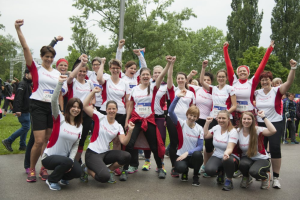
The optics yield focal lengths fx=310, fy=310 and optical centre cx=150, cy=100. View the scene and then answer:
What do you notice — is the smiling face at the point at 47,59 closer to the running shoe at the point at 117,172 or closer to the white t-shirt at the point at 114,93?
the white t-shirt at the point at 114,93

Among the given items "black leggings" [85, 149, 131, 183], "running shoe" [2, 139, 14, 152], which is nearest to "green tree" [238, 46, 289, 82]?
"running shoe" [2, 139, 14, 152]

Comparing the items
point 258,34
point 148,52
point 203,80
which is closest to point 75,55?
point 148,52

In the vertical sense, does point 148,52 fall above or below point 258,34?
below

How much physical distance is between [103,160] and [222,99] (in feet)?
7.86

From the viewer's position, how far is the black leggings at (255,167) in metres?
4.75

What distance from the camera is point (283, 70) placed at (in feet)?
97.6

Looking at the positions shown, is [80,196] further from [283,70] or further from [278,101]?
[283,70]

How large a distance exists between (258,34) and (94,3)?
841 inches

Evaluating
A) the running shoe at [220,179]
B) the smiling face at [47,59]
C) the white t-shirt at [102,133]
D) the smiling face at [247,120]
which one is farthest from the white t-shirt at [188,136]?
the smiling face at [47,59]

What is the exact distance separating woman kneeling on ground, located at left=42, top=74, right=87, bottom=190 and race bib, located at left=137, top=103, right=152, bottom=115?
1.08 meters

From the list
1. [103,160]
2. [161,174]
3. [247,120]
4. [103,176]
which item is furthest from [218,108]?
[103,176]

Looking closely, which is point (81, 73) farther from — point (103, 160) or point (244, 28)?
point (244, 28)

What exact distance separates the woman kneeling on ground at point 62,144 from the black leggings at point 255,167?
8.48ft

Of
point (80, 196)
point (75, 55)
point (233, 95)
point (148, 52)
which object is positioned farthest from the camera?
point (75, 55)
